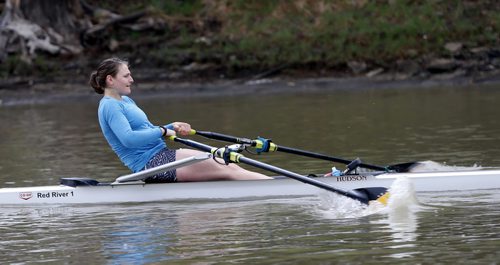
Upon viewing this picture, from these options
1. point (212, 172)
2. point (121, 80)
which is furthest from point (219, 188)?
point (121, 80)

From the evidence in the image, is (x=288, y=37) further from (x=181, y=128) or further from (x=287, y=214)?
(x=287, y=214)

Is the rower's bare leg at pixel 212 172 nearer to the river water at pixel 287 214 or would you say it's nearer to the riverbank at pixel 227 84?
the river water at pixel 287 214

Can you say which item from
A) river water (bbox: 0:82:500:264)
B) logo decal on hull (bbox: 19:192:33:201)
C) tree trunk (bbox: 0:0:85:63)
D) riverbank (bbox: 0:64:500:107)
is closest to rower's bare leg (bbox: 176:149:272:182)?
river water (bbox: 0:82:500:264)

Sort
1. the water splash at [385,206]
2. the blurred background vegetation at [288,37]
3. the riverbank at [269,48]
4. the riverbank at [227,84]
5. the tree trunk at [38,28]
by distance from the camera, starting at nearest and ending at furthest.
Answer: the water splash at [385,206] < the riverbank at [227,84] < the riverbank at [269,48] < the blurred background vegetation at [288,37] < the tree trunk at [38,28]

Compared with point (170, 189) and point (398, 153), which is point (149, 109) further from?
point (170, 189)

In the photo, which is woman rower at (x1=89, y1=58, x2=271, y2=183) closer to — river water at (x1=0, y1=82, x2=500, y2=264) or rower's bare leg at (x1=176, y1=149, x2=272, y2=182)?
rower's bare leg at (x1=176, y1=149, x2=272, y2=182)

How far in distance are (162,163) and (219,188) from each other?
65 centimetres

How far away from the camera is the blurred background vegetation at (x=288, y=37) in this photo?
26.3 m

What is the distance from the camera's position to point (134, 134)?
37.2 ft

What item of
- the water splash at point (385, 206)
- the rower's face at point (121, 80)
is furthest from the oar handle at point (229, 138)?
the water splash at point (385, 206)

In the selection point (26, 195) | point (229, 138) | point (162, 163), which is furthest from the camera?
point (229, 138)

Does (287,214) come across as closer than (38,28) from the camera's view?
Yes

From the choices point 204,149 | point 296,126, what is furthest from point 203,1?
point 204,149

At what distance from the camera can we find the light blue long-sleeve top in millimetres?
11367
